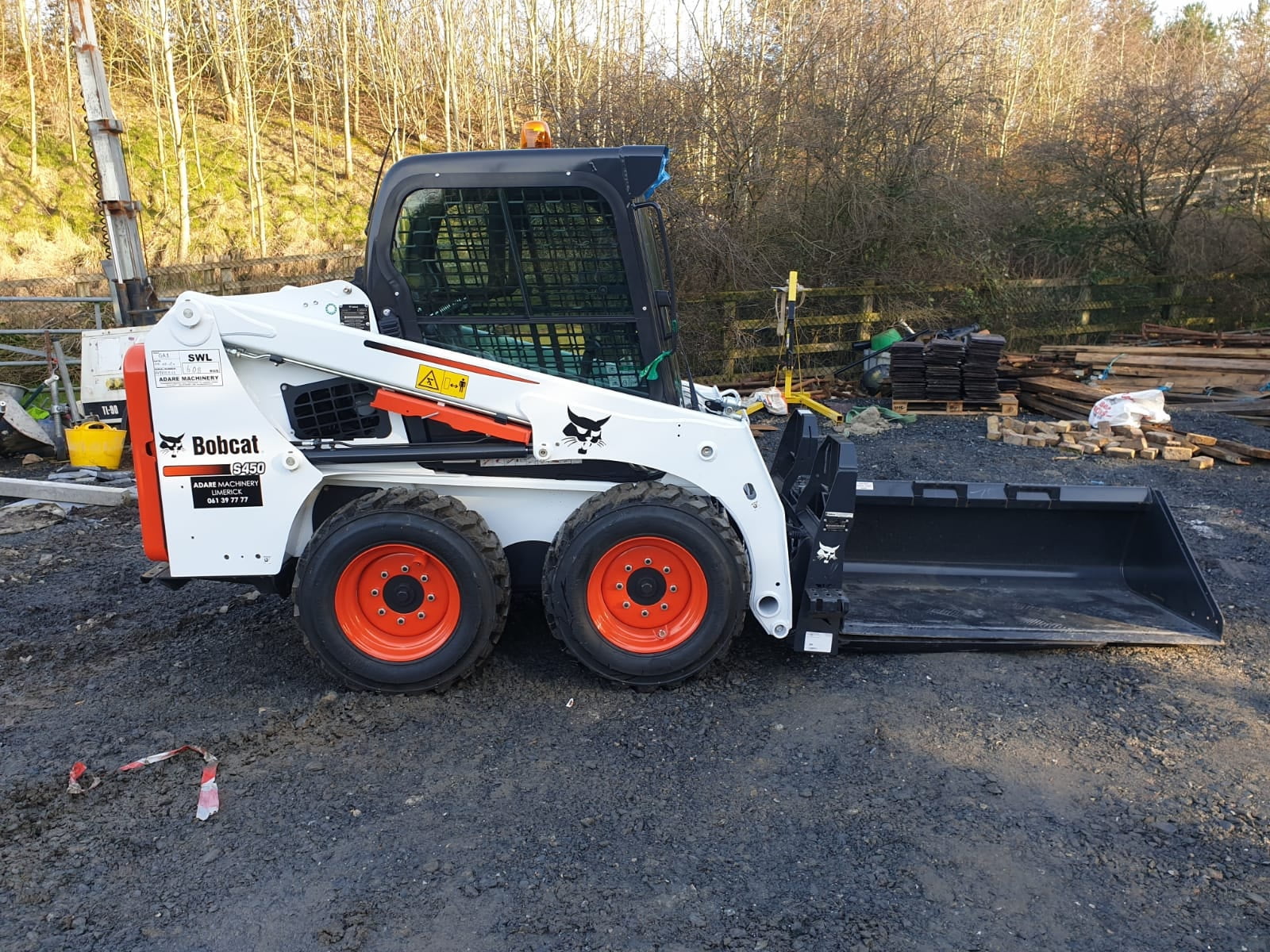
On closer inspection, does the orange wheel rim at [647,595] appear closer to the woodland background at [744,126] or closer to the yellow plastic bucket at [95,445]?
the yellow plastic bucket at [95,445]

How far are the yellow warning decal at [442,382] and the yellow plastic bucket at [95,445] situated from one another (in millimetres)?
6102

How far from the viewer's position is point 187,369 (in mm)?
3928

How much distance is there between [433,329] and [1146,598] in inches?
154

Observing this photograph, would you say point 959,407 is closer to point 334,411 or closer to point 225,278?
point 334,411

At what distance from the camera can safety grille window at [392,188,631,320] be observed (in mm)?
4047

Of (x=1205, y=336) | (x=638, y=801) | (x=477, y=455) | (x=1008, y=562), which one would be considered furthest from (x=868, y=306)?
(x=638, y=801)

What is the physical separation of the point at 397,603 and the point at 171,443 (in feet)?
3.89

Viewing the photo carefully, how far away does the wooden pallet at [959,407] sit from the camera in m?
10.9

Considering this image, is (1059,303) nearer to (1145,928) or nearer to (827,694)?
(827,694)

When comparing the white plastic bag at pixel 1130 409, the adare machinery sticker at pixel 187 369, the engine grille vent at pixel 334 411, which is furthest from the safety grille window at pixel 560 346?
the white plastic bag at pixel 1130 409

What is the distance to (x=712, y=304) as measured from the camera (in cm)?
1281

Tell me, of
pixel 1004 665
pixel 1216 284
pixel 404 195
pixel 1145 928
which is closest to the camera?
pixel 1145 928

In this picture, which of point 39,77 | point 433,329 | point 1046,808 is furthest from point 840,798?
point 39,77

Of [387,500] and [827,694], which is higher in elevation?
[387,500]
